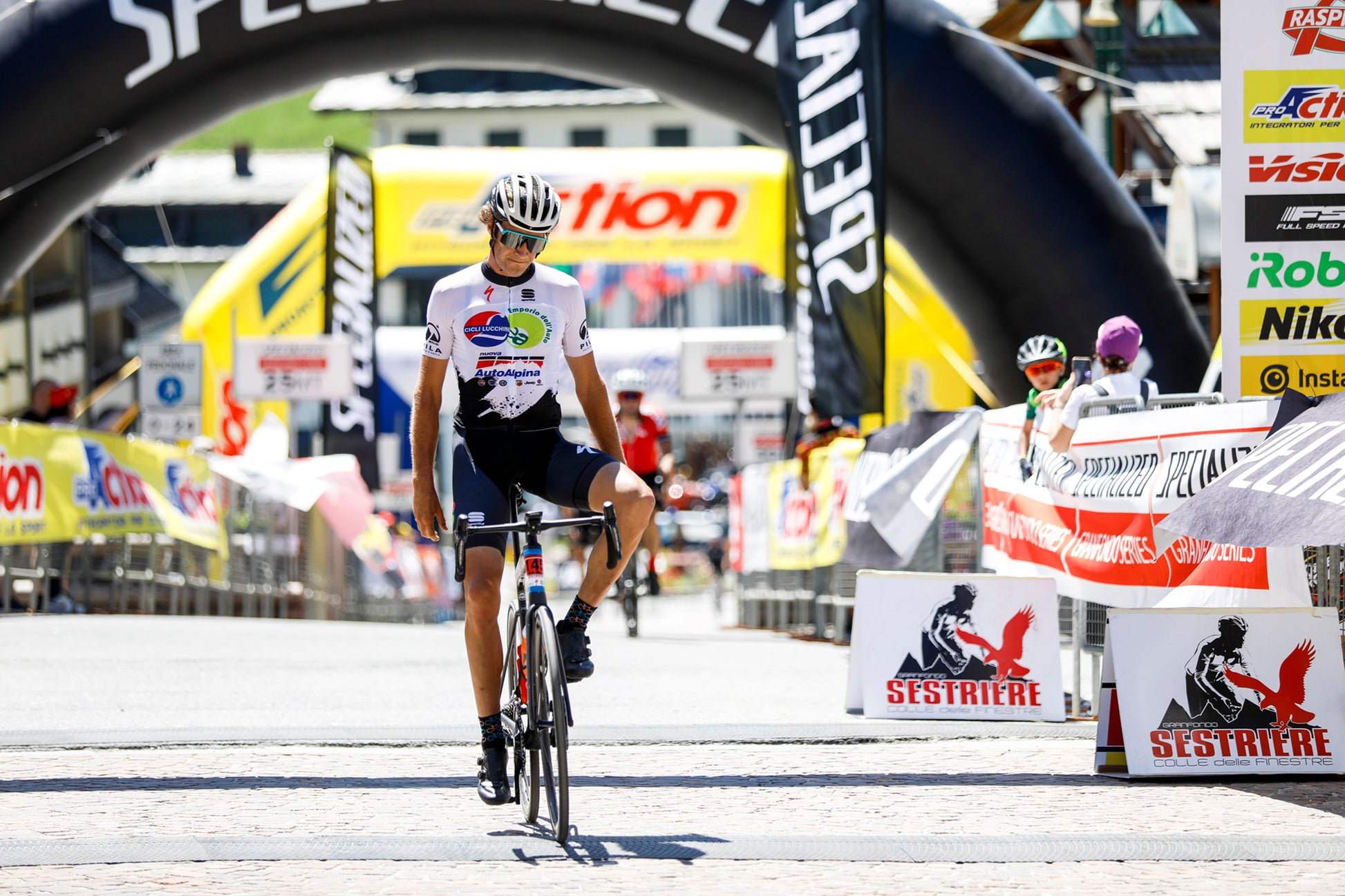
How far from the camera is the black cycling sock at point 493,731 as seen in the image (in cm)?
565

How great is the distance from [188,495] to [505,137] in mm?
65911

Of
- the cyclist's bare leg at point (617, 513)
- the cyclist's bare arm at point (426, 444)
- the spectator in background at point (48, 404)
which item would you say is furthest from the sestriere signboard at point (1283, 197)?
the spectator in background at point (48, 404)

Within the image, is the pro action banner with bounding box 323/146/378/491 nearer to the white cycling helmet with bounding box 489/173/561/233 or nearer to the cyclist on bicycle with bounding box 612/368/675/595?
the cyclist on bicycle with bounding box 612/368/675/595

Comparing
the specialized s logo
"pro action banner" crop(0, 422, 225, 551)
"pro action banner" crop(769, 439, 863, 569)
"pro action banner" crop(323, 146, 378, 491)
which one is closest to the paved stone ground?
the specialized s logo

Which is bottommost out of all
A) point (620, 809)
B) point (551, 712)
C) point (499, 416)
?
point (620, 809)

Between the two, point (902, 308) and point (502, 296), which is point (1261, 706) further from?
point (902, 308)

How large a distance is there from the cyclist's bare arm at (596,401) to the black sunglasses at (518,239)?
0.41 metres

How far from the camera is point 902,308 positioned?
23.6m

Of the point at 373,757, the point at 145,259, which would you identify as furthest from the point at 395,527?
the point at 145,259

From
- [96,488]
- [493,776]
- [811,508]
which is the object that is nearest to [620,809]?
[493,776]

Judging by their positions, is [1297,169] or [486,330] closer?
[486,330]

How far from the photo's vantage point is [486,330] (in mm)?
5645

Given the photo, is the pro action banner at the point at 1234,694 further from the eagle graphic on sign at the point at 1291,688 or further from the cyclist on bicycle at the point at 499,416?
the cyclist on bicycle at the point at 499,416

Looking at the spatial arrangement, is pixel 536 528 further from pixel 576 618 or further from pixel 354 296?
pixel 354 296
